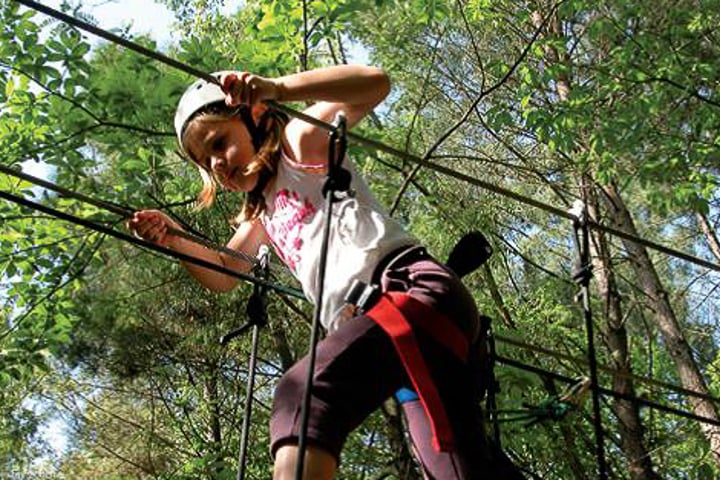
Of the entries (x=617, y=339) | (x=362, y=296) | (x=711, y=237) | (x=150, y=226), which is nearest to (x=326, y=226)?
(x=362, y=296)

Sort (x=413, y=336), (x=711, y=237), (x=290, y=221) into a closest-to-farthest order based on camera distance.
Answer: (x=413, y=336) → (x=290, y=221) → (x=711, y=237)

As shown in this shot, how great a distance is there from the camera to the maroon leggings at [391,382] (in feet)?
3.81

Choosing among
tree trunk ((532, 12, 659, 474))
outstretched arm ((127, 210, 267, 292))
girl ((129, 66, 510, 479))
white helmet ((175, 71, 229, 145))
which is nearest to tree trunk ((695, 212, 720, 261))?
tree trunk ((532, 12, 659, 474))

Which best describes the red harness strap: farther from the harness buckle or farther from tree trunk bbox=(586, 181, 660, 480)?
tree trunk bbox=(586, 181, 660, 480)

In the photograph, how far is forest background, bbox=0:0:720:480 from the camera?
381 centimetres

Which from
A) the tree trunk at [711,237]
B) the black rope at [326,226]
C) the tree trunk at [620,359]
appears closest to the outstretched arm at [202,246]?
the black rope at [326,226]

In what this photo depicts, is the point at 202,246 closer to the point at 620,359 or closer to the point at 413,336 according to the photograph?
the point at 413,336

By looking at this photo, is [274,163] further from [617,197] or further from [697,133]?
[617,197]

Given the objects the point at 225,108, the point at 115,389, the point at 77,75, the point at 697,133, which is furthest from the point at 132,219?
the point at 115,389

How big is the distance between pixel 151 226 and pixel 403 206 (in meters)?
3.93

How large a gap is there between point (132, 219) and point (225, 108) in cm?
35

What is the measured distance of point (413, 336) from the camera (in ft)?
3.99

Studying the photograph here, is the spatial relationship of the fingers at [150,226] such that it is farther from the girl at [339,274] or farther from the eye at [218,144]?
the eye at [218,144]

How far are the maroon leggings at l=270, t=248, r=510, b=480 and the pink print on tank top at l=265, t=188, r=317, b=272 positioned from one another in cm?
20
